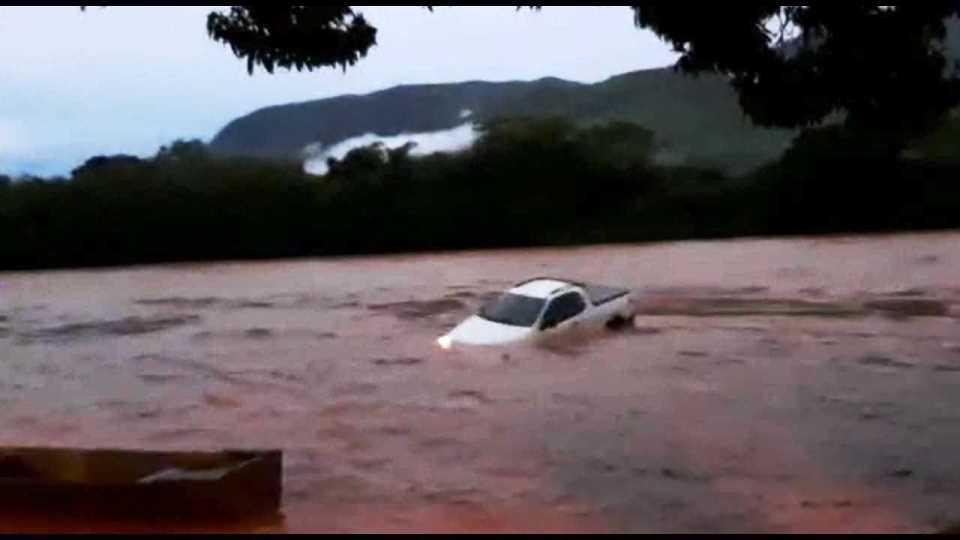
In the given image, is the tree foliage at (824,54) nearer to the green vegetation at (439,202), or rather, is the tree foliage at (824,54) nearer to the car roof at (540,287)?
the green vegetation at (439,202)

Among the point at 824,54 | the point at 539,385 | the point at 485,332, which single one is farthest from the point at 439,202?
the point at 824,54

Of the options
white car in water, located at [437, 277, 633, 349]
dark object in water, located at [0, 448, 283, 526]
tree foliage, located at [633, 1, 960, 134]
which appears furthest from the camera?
white car in water, located at [437, 277, 633, 349]

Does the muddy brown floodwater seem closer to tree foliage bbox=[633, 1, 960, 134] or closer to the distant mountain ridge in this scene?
the distant mountain ridge

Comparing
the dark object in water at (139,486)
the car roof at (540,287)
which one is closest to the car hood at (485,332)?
the car roof at (540,287)

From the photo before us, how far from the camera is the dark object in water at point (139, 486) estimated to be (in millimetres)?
4500

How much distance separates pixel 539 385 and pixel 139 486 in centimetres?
370

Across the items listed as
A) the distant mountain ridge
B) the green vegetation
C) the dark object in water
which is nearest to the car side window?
the green vegetation

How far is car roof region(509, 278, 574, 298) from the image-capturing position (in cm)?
783

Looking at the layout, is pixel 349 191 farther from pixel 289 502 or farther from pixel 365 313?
pixel 365 313

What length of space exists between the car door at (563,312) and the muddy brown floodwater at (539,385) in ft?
0.46

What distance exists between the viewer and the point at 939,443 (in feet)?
22.4

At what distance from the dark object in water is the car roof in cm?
261

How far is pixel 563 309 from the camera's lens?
8469mm

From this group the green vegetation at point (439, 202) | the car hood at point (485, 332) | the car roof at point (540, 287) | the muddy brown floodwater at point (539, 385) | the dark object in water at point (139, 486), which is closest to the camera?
the dark object in water at point (139, 486)
